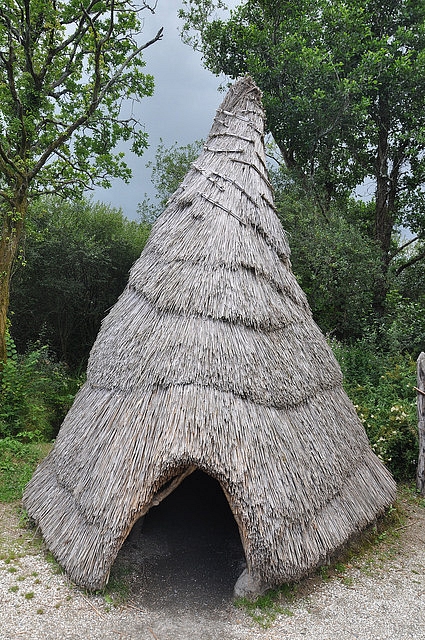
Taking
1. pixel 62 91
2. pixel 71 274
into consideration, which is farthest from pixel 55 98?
pixel 71 274

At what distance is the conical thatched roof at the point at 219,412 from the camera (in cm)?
455

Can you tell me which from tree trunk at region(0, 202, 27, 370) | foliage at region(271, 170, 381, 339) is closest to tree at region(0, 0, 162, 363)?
tree trunk at region(0, 202, 27, 370)

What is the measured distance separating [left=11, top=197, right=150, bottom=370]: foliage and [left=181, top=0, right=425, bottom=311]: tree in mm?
5119

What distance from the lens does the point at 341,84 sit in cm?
1205

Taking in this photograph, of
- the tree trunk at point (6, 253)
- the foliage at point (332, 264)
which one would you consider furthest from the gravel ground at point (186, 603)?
the foliage at point (332, 264)

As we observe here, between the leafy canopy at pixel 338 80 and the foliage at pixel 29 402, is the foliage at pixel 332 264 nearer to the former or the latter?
the leafy canopy at pixel 338 80

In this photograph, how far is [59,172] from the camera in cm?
1080

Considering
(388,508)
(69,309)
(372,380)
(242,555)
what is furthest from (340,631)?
(69,309)

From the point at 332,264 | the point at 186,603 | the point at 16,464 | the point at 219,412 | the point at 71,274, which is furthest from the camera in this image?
the point at 71,274

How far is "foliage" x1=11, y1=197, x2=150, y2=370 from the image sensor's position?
44.8ft

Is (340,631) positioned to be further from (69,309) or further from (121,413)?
(69,309)

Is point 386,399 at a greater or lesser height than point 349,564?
greater

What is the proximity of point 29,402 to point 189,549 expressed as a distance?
5158mm

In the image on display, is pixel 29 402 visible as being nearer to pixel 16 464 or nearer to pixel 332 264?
pixel 16 464
